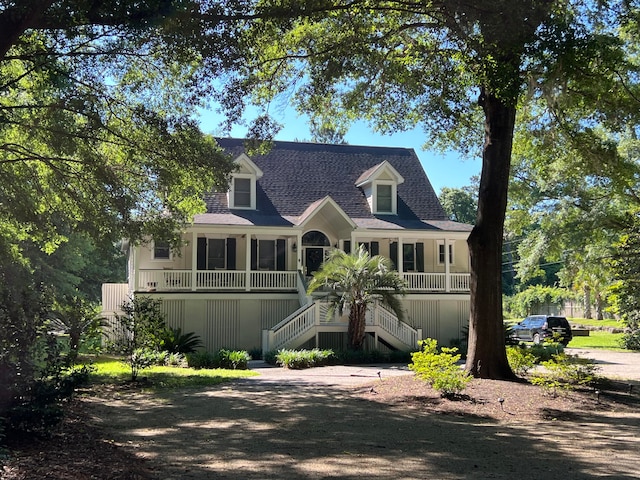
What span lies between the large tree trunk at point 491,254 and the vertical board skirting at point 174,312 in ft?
41.6

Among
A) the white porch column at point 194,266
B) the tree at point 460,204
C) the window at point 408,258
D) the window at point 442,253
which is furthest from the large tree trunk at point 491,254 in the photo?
the tree at point 460,204

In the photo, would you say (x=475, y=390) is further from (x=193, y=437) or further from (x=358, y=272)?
(x=358, y=272)

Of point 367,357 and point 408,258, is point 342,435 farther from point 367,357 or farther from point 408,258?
point 408,258

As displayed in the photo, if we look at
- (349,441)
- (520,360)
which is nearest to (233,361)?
(520,360)

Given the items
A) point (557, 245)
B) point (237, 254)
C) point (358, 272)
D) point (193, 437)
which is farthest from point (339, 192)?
point (193, 437)

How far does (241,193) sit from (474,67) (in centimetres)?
1521

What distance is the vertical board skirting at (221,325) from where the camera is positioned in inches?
875

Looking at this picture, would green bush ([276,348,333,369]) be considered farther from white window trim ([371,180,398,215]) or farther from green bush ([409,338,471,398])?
white window trim ([371,180,398,215])

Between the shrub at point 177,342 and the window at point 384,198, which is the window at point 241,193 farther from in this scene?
the shrub at point 177,342

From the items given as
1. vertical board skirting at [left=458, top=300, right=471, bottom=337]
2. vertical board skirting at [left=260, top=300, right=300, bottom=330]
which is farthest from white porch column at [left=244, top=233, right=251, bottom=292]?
vertical board skirting at [left=458, top=300, right=471, bottom=337]

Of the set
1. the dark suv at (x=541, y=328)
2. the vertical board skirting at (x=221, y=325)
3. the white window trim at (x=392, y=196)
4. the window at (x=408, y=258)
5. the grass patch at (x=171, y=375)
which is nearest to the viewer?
the grass patch at (x=171, y=375)

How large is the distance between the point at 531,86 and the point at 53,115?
9760mm

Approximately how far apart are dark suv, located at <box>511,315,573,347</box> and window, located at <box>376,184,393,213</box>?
31.5ft

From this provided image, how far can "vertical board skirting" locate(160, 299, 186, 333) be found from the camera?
71.6 ft
